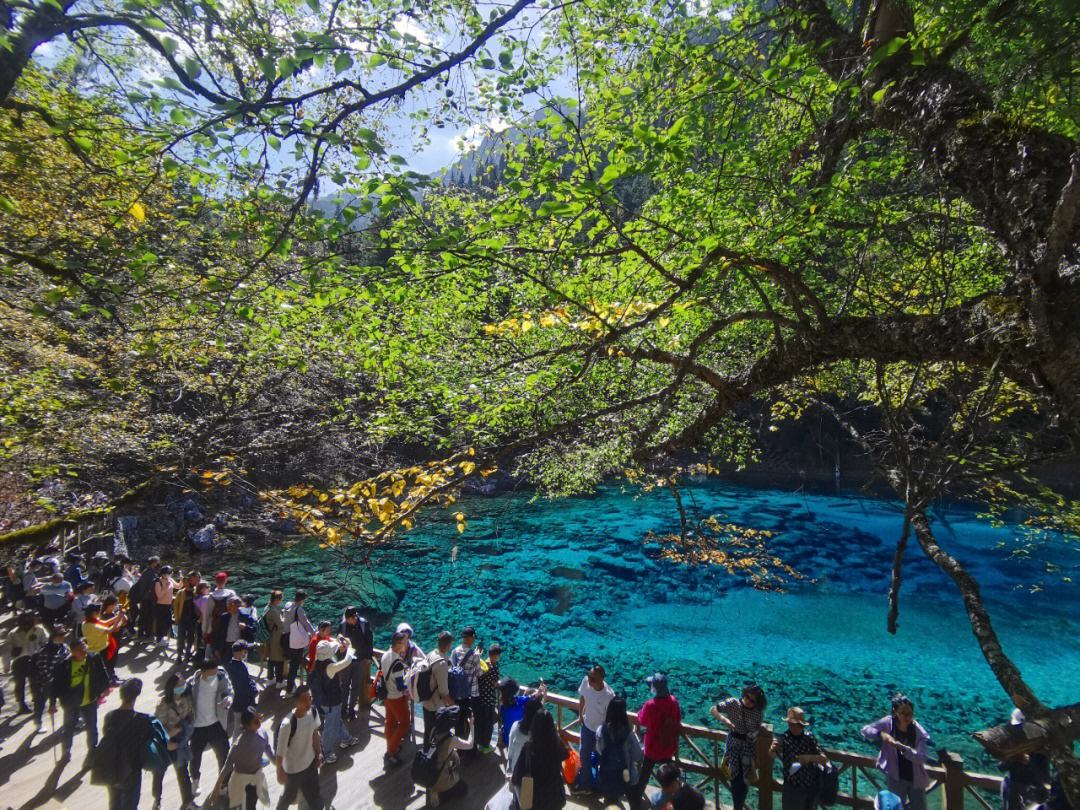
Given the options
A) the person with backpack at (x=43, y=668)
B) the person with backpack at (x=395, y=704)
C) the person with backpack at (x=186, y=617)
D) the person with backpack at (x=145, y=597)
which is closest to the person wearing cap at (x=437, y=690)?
the person with backpack at (x=395, y=704)

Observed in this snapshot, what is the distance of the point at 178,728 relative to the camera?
5.46m

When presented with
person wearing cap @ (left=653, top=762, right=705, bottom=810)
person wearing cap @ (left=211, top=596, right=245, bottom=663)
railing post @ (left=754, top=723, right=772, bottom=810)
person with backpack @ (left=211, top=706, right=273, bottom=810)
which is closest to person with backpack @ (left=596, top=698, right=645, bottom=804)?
person wearing cap @ (left=653, top=762, right=705, bottom=810)

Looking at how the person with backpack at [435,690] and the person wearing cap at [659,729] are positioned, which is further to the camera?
the person with backpack at [435,690]

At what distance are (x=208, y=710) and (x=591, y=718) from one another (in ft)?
13.7

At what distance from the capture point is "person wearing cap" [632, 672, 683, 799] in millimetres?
5590

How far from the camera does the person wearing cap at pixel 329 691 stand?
635 cm

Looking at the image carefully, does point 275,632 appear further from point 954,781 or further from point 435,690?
point 954,781

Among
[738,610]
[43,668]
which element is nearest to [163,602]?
[43,668]

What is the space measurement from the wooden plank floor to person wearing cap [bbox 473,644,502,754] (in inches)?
9.9

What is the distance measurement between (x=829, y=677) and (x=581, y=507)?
55.5ft

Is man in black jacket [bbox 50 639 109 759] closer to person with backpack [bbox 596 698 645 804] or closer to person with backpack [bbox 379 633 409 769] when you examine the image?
person with backpack [bbox 379 633 409 769]

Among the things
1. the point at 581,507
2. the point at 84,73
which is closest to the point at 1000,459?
the point at 84,73

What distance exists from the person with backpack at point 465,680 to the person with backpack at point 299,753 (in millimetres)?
1614

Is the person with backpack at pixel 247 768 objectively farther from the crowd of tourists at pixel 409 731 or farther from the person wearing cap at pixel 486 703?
the person wearing cap at pixel 486 703
